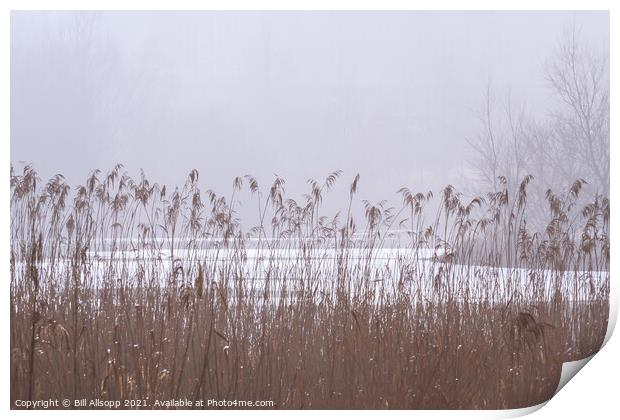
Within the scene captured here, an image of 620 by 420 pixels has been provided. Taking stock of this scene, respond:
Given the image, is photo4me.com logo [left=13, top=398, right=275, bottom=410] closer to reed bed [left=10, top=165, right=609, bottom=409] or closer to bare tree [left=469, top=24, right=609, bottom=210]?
reed bed [left=10, top=165, right=609, bottom=409]

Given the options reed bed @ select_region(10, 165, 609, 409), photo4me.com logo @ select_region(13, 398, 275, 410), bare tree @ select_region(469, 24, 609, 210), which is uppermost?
bare tree @ select_region(469, 24, 609, 210)

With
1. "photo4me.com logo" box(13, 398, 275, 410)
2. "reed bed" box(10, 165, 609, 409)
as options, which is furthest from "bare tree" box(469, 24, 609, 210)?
"photo4me.com logo" box(13, 398, 275, 410)

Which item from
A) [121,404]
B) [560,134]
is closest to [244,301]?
[121,404]

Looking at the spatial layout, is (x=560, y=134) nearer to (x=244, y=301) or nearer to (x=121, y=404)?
(x=244, y=301)

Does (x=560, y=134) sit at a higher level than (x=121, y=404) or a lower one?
higher

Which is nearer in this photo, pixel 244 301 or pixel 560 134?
pixel 244 301

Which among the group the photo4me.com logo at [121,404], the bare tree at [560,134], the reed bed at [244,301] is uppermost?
the bare tree at [560,134]

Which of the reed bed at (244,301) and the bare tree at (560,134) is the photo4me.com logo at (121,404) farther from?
the bare tree at (560,134)

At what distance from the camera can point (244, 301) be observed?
4.35 m

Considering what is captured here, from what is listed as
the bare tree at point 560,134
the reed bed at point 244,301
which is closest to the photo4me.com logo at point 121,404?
the reed bed at point 244,301

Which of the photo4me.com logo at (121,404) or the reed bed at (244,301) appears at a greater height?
the reed bed at (244,301)

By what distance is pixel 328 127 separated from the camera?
4.37 metres

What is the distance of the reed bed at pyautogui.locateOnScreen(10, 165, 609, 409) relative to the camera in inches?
170

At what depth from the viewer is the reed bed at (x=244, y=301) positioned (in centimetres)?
431
